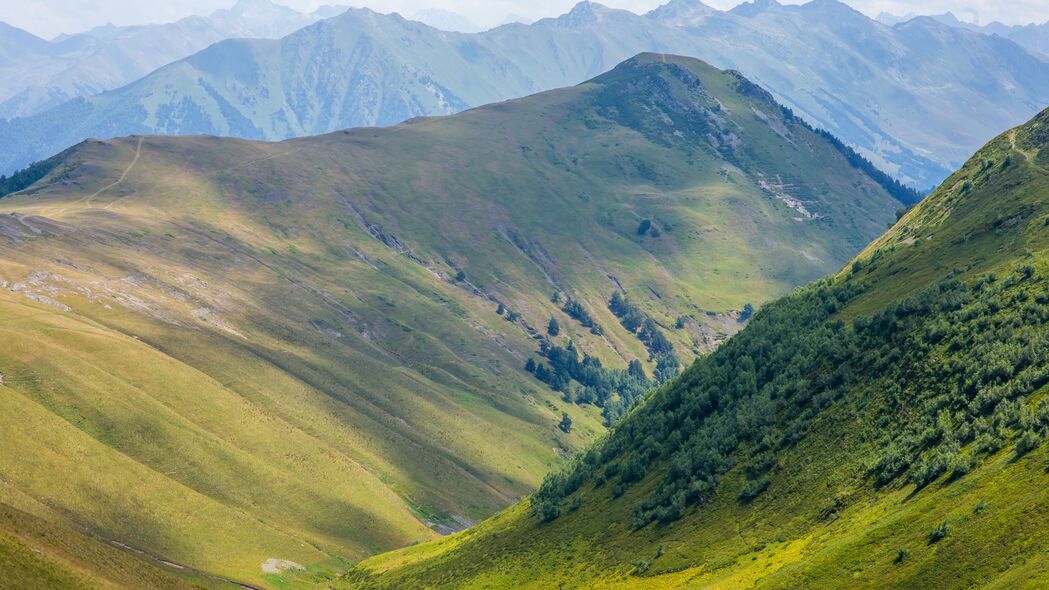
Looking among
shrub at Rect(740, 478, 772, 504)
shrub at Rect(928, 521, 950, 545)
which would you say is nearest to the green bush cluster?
shrub at Rect(740, 478, 772, 504)

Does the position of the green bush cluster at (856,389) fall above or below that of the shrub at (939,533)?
above

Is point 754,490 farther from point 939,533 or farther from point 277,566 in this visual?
point 277,566

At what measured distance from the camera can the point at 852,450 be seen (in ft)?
371

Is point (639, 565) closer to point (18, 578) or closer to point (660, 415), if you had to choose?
point (660, 415)

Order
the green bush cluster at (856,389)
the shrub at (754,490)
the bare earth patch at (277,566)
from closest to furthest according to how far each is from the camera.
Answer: the green bush cluster at (856,389)
the shrub at (754,490)
the bare earth patch at (277,566)

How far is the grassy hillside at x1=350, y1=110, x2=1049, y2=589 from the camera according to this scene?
269 ft

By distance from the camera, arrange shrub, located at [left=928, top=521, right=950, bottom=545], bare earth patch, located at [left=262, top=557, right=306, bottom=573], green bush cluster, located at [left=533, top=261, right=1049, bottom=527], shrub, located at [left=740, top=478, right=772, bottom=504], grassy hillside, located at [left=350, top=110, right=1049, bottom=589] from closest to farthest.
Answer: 1. shrub, located at [left=928, top=521, right=950, bottom=545]
2. grassy hillside, located at [left=350, top=110, right=1049, bottom=589]
3. green bush cluster, located at [left=533, top=261, right=1049, bottom=527]
4. shrub, located at [left=740, top=478, right=772, bottom=504]
5. bare earth patch, located at [left=262, top=557, right=306, bottom=573]

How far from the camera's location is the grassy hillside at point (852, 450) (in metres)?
81.9

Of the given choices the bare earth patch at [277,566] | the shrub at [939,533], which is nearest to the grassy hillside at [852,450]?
the shrub at [939,533]

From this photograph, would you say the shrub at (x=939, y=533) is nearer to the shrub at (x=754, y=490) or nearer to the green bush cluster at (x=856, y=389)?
the green bush cluster at (x=856, y=389)

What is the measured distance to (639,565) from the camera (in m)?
118

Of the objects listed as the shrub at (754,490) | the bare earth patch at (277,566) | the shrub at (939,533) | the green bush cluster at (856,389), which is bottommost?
the shrub at (939,533)

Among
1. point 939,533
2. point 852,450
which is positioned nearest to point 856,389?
point 852,450

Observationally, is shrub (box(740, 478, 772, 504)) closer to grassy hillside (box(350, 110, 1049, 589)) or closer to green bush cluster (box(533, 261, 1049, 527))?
green bush cluster (box(533, 261, 1049, 527))
